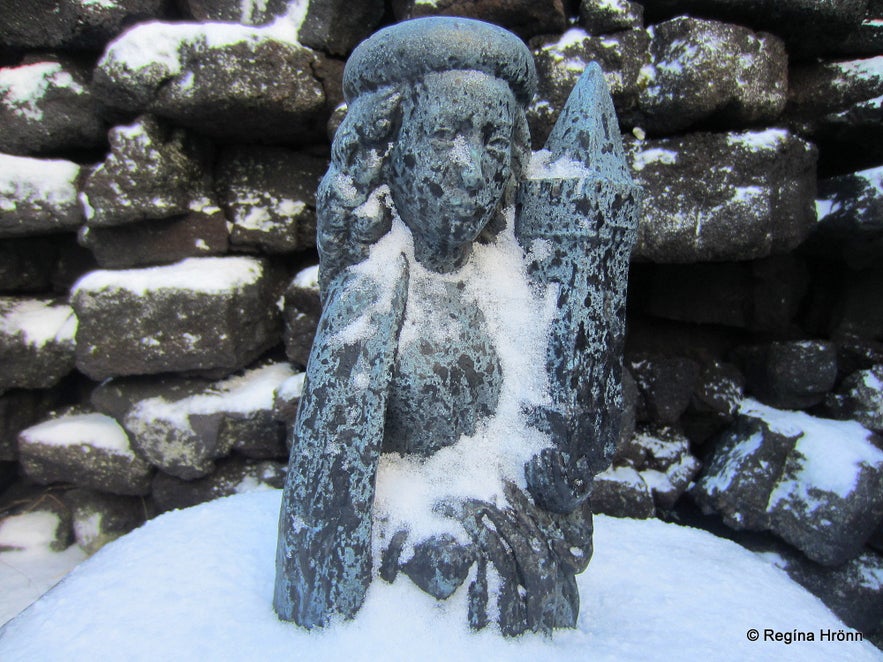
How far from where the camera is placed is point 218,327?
1.73m

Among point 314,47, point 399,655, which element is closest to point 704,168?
point 314,47

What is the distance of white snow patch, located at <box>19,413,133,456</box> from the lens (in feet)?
5.98

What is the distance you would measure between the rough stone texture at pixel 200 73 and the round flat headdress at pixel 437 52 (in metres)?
0.93

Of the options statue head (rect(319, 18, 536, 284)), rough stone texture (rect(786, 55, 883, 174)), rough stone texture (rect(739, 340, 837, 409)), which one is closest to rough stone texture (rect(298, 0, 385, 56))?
statue head (rect(319, 18, 536, 284))

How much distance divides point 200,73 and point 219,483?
122 centimetres

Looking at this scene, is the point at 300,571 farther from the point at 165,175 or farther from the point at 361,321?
the point at 165,175

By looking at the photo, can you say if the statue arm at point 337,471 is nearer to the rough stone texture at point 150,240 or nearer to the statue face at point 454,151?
the statue face at point 454,151

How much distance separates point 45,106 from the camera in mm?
1827

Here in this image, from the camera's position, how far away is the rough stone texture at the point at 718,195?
151 centimetres

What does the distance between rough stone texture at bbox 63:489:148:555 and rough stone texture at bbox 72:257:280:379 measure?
1.50 feet

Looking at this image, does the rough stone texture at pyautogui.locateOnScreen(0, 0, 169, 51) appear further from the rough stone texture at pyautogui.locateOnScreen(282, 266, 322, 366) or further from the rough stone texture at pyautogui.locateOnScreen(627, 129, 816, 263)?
the rough stone texture at pyautogui.locateOnScreen(627, 129, 816, 263)

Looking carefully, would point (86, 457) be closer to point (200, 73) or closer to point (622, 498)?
point (200, 73)

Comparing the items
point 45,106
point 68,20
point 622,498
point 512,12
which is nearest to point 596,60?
point 512,12

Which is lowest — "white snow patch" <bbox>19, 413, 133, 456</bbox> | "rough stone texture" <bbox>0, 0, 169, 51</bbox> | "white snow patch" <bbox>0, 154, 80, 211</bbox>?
"white snow patch" <bbox>19, 413, 133, 456</bbox>
